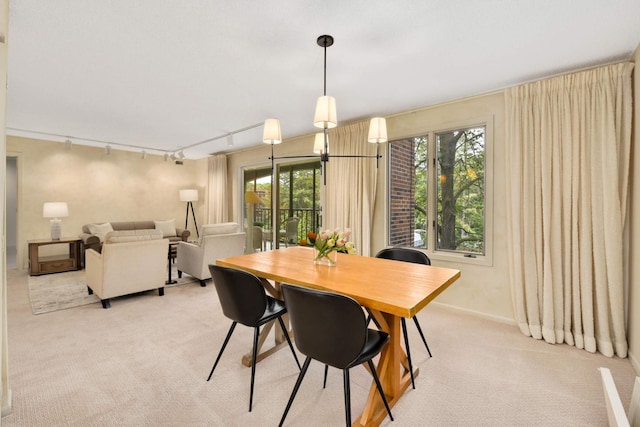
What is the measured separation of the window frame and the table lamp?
18.7 feet

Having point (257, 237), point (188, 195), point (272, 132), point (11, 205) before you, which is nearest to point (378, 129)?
point (272, 132)

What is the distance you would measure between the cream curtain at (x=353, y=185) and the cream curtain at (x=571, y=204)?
161cm

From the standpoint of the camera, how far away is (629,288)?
2.40 metres

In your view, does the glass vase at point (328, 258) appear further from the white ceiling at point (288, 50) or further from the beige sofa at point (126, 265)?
the beige sofa at point (126, 265)

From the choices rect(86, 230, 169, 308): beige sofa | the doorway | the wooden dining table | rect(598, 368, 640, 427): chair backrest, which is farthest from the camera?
the doorway

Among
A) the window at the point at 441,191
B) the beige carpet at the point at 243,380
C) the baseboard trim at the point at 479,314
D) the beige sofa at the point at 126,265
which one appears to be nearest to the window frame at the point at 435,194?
the window at the point at 441,191

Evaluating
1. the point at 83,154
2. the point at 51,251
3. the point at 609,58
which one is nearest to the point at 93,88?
the point at 83,154

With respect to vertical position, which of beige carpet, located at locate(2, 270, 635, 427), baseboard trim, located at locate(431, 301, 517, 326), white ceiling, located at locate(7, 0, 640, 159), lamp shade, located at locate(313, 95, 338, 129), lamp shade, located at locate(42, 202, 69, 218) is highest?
white ceiling, located at locate(7, 0, 640, 159)

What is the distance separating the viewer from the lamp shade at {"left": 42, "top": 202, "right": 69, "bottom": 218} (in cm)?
507

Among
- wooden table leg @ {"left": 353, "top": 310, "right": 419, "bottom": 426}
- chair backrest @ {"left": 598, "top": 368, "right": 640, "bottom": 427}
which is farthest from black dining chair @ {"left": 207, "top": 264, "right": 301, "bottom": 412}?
chair backrest @ {"left": 598, "top": 368, "right": 640, "bottom": 427}

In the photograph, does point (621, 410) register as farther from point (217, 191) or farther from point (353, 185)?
point (217, 191)

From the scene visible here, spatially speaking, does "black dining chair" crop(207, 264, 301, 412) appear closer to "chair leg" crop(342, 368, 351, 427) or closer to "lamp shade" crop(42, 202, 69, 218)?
"chair leg" crop(342, 368, 351, 427)

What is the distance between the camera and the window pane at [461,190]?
130 inches

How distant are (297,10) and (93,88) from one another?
→ 8.44 ft
